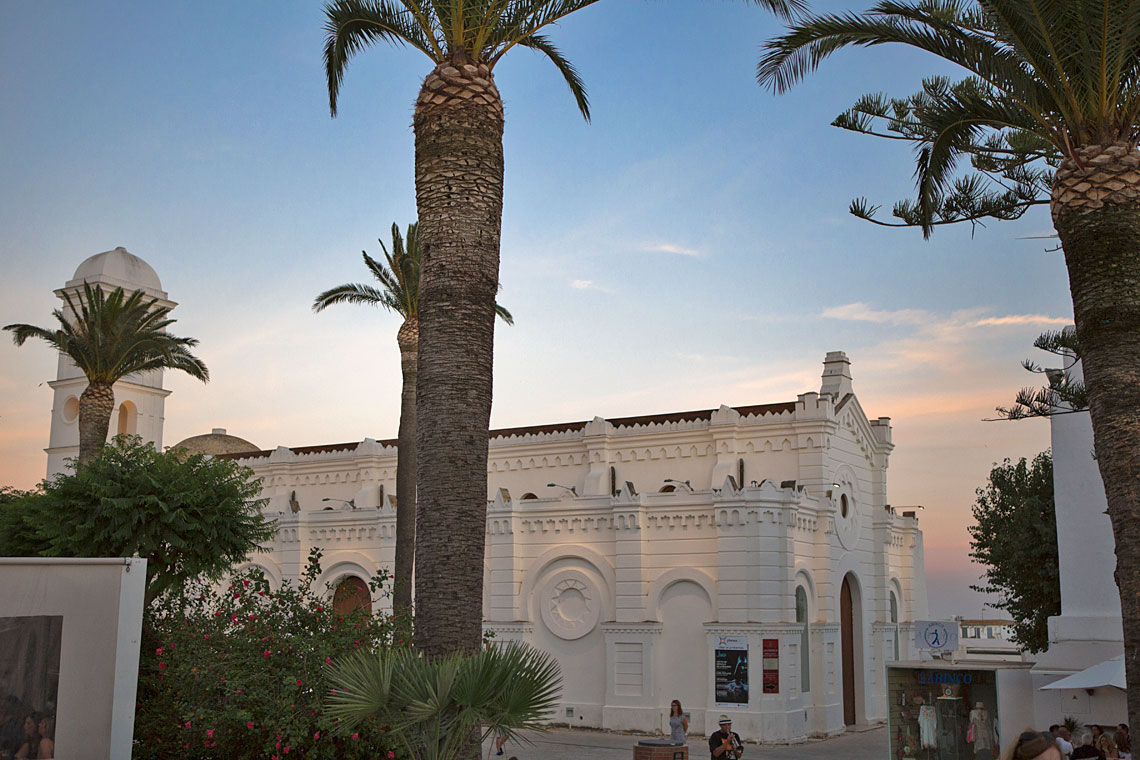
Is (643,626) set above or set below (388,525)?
below

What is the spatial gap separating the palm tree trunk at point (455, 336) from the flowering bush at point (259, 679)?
1874 millimetres

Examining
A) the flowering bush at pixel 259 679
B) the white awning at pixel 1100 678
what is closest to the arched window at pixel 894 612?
the white awning at pixel 1100 678

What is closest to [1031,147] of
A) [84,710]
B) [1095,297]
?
[1095,297]

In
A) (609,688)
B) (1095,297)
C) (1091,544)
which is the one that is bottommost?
(609,688)

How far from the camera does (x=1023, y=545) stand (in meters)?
26.9

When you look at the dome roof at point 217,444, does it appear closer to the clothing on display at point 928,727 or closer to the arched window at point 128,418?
the arched window at point 128,418

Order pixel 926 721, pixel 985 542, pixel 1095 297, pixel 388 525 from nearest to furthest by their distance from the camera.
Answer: pixel 1095 297 < pixel 926 721 < pixel 985 542 < pixel 388 525

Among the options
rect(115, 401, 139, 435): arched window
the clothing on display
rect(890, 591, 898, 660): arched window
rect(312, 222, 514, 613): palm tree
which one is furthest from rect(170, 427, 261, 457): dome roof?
the clothing on display

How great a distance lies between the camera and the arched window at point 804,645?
27328 mm

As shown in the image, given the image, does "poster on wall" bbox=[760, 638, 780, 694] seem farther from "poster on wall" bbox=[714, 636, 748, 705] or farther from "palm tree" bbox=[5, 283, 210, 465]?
"palm tree" bbox=[5, 283, 210, 465]

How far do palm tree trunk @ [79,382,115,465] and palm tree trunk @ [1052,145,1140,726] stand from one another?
25.0 m

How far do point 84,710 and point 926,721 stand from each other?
553 inches

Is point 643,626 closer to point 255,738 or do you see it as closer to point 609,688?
point 609,688

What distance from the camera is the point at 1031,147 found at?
14680mm
